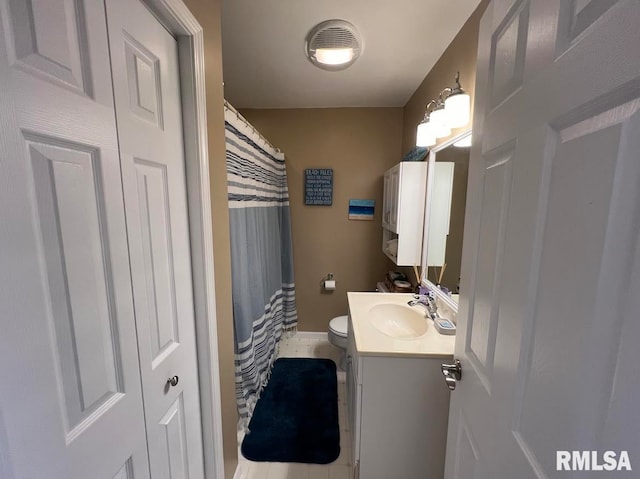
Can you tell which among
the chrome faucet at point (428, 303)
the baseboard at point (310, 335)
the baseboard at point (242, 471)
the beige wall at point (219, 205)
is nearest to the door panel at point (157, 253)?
the beige wall at point (219, 205)

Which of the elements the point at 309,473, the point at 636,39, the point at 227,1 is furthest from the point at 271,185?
the point at 636,39

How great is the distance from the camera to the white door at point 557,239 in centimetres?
34

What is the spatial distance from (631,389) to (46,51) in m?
1.04

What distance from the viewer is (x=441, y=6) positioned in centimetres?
133

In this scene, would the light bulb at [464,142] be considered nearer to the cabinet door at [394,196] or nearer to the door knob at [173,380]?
the cabinet door at [394,196]

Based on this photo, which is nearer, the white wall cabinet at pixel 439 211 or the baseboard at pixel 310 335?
the white wall cabinet at pixel 439 211

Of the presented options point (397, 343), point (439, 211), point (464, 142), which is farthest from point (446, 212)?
point (397, 343)

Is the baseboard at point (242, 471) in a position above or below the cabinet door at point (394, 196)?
below

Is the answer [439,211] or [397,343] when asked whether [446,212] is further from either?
[397,343]

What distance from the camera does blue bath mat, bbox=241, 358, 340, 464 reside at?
5.36 feet

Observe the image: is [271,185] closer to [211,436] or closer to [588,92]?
[211,436]

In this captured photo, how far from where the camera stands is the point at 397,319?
175 centimetres

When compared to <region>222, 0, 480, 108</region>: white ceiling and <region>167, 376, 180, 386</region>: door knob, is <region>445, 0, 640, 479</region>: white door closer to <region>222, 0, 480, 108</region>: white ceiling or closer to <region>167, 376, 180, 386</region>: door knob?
<region>222, 0, 480, 108</region>: white ceiling

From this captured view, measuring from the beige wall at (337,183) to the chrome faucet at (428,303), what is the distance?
1045mm
